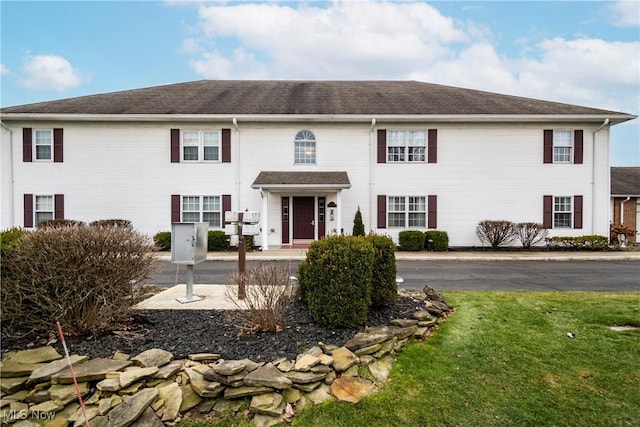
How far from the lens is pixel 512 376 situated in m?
3.56

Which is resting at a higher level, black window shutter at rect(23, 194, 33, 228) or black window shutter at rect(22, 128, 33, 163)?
black window shutter at rect(22, 128, 33, 163)

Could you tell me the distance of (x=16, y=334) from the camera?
3881mm

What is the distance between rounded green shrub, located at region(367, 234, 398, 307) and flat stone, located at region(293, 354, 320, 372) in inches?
69.7

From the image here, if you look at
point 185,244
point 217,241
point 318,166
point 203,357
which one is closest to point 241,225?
point 185,244

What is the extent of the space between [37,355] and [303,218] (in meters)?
12.5

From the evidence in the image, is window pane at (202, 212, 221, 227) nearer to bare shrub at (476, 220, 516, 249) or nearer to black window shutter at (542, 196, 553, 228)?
bare shrub at (476, 220, 516, 249)

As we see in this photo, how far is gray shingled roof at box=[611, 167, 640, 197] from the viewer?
17781mm

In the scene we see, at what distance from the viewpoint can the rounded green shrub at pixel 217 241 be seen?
14.5 metres

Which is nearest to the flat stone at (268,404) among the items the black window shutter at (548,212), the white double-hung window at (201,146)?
the white double-hung window at (201,146)

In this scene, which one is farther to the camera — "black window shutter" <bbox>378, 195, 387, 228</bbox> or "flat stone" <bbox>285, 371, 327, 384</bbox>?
"black window shutter" <bbox>378, 195, 387, 228</bbox>

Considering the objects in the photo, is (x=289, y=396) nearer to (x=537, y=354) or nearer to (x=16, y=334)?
(x=537, y=354)

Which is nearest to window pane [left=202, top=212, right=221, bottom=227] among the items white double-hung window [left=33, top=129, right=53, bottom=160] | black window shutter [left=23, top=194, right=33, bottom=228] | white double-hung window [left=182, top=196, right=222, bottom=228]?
white double-hung window [left=182, top=196, right=222, bottom=228]

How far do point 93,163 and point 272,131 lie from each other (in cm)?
848

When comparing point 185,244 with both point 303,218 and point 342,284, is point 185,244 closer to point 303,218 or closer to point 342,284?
point 342,284
